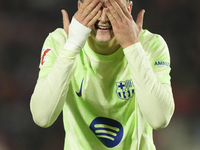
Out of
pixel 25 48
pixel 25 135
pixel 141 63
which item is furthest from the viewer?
pixel 25 48

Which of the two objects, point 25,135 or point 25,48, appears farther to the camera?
point 25,48

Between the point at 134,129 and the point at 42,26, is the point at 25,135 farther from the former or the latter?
the point at 134,129

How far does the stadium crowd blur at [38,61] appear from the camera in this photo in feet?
6.88

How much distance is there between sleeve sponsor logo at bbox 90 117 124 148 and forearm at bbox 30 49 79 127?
8.6 inches

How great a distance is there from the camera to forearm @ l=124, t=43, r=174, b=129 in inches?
37.9

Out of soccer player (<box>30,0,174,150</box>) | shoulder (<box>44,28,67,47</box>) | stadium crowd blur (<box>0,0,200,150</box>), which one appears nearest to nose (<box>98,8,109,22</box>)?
soccer player (<box>30,0,174,150</box>)

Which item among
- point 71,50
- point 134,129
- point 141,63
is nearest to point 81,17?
point 71,50

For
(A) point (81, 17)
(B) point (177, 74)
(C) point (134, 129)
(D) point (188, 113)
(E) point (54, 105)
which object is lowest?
(D) point (188, 113)

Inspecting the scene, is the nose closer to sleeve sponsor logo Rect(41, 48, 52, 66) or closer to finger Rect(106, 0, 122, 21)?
finger Rect(106, 0, 122, 21)

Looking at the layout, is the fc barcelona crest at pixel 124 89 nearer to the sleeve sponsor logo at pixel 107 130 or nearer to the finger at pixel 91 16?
the sleeve sponsor logo at pixel 107 130

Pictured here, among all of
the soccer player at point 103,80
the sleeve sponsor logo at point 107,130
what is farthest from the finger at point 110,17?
the sleeve sponsor logo at point 107,130

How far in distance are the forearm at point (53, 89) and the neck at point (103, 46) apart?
15 cm

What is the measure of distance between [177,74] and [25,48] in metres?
1.33

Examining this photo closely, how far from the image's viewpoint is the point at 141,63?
974 millimetres
